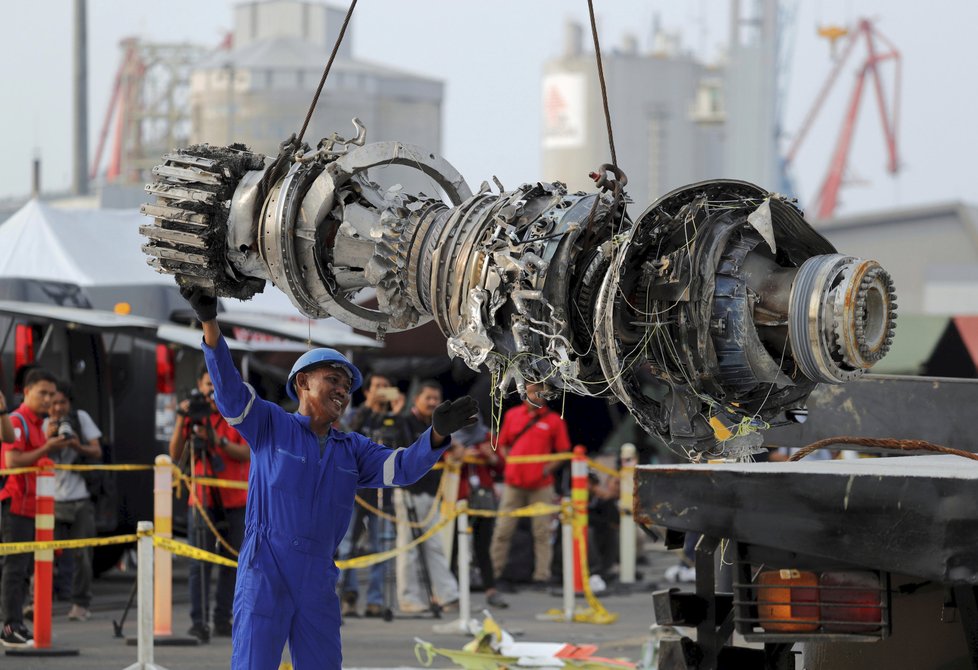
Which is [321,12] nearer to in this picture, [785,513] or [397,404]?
[397,404]

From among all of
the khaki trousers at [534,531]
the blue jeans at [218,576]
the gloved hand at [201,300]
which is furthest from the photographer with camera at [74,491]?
the gloved hand at [201,300]

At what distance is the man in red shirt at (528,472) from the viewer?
A: 1381 cm

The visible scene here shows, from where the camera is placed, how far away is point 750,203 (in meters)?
5.18

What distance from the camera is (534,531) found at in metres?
14.4

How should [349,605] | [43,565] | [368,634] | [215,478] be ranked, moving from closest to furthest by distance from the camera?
1. [43,565]
2. [215,478]
3. [368,634]
4. [349,605]

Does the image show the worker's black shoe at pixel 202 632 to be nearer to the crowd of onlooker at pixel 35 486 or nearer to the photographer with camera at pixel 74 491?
the crowd of onlooker at pixel 35 486

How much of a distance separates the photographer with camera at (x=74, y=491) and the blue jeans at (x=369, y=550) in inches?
82.0

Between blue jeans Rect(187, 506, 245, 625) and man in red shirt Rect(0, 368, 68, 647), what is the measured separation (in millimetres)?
1143

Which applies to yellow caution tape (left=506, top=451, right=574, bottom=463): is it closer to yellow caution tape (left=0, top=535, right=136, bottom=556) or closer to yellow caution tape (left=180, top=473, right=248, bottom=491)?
yellow caution tape (left=180, top=473, right=248, bottom=491)

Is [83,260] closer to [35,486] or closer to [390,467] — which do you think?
[35,486]

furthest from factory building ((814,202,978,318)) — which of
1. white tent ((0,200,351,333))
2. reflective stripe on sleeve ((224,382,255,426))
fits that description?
reflective stripe on sleeve ((224,382,255,426))

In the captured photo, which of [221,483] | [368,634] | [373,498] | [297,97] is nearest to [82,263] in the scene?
[373,498]

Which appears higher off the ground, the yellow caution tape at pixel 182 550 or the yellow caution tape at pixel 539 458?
the yellow caution tape at pixel 539 458

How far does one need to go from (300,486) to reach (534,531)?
25.6 ft
